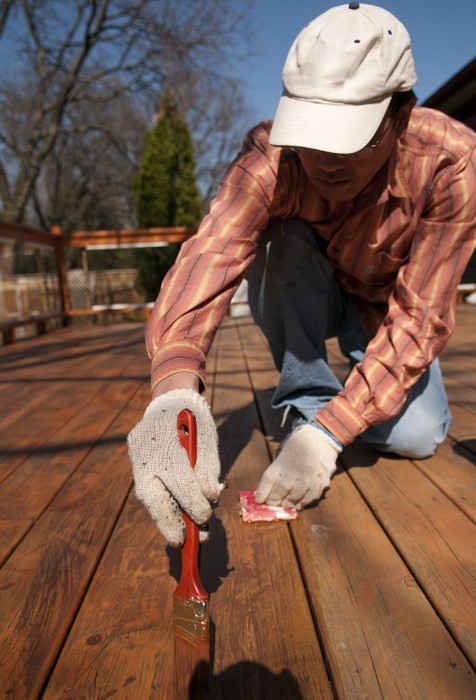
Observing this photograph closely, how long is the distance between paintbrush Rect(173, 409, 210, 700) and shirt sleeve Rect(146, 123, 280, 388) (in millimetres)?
260

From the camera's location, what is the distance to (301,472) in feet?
3.95

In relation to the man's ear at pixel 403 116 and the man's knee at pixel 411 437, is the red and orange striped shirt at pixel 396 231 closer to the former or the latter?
the man's ear at pixel 403 116

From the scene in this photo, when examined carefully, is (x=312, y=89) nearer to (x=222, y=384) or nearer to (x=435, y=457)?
(x=435, y=457)

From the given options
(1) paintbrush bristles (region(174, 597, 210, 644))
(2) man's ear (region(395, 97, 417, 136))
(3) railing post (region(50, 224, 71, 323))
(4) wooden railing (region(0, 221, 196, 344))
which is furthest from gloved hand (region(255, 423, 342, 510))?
(3) railing post (region(50, 224, 71, 323))

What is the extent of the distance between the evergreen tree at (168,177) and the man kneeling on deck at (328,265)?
11.2 meters

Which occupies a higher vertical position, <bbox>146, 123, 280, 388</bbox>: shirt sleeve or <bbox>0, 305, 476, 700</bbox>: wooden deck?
<bbox>146, 123, 280, 388</bbox>: shirt sleeve

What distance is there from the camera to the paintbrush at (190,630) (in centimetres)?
77

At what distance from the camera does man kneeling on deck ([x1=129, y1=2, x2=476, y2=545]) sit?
104 cm

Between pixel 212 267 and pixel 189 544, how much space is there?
56 centimetres

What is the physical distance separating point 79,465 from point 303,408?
0.64 metres

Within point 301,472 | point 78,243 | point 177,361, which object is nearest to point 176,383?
point 177,361

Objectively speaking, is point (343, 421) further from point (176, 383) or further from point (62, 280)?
point (62, 280)

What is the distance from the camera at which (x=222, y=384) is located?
2.49 meters

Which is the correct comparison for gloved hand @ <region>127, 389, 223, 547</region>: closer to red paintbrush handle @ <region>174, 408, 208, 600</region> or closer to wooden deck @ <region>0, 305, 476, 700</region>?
red paintbrush handle @ <region>174, 408, 208, 600</region>
